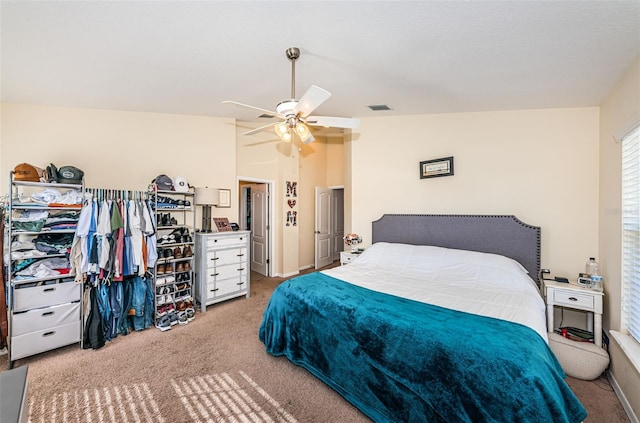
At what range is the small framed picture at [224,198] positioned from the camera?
416 centimetres

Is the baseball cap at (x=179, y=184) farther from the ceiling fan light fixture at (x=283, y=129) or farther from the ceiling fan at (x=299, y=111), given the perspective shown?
the ceiling fan light fixture at (x=283, y=129)

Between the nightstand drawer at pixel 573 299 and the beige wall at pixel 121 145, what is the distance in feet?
13.9

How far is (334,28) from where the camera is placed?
6.16 feet

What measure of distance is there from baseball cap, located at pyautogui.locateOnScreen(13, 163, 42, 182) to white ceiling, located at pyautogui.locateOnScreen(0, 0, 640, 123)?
0.83 meters

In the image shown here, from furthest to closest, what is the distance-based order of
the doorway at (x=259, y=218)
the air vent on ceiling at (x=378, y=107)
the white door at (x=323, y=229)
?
1. the white door at (x=323, y=229)
2. the doorway at (x=259, y=218)
3. the air vent on ceiling at (x=378, y=107)

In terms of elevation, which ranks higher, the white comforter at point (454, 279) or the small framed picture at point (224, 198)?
the small framed picture at point (224, 198)

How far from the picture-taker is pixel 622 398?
1.92m

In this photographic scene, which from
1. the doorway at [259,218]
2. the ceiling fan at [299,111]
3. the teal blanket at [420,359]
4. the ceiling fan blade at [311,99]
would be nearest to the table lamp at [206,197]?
the doorway at [259,218]

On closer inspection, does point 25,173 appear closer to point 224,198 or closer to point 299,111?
point 224,198

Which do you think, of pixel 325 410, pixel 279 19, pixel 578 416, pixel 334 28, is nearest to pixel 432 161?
pixel 334 28

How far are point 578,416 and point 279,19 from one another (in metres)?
2.90

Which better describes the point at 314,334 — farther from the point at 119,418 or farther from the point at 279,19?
the point at 279,19

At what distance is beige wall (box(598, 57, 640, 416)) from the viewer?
6.30 feet

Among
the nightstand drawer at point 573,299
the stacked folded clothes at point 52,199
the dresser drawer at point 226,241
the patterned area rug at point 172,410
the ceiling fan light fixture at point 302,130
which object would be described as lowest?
the patterned area rug at point 172,410
